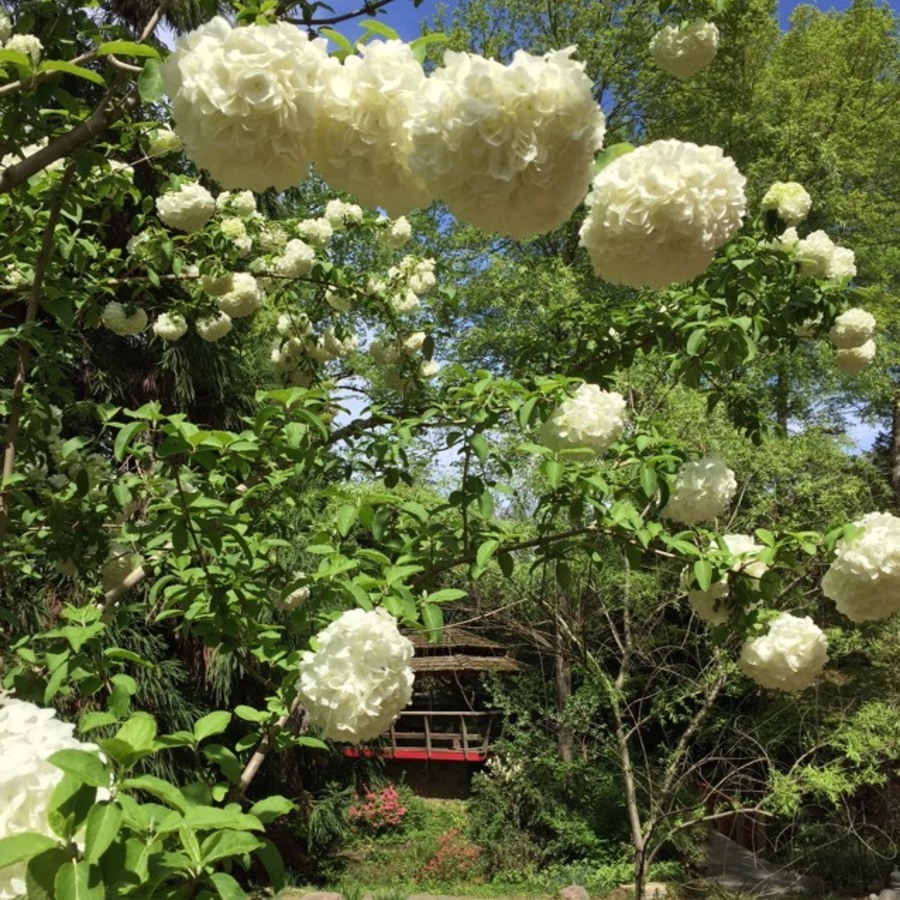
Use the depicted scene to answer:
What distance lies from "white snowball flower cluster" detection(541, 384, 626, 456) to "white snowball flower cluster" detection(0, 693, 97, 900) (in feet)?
4.17

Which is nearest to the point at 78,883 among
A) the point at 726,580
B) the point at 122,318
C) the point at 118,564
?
the point at 726,580

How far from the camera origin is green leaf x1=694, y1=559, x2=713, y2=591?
177 centimetres

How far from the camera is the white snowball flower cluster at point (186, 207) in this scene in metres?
2.52

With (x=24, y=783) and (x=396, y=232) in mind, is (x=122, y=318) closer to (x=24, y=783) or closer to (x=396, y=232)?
(x=396, y=232)

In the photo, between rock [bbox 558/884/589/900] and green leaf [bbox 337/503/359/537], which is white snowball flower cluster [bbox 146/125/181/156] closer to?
green leaf [bbox 337/503/359/537]

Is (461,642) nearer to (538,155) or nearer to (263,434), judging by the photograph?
(263,434)

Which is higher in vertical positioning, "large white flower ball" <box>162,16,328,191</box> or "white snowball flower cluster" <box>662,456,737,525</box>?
"large white flower ball" <box>162,16,328,191</box>

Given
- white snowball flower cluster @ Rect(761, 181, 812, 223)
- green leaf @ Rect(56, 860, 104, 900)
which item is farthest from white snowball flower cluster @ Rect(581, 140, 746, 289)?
white snowball flower cluster @ Rect(761, 181, 812, 223)

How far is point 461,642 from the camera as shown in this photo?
1174 centimetres

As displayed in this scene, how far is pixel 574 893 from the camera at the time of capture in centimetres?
786

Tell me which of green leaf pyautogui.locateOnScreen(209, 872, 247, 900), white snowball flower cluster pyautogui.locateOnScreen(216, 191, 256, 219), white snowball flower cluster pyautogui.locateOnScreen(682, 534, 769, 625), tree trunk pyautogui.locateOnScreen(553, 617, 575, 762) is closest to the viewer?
green leaf pyautogui.locateOnScreen(209, 872, 247, 900)

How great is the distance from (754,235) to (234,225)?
1.61 m

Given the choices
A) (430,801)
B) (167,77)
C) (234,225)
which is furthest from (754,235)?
(430,801)

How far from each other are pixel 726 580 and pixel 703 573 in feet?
0.69
